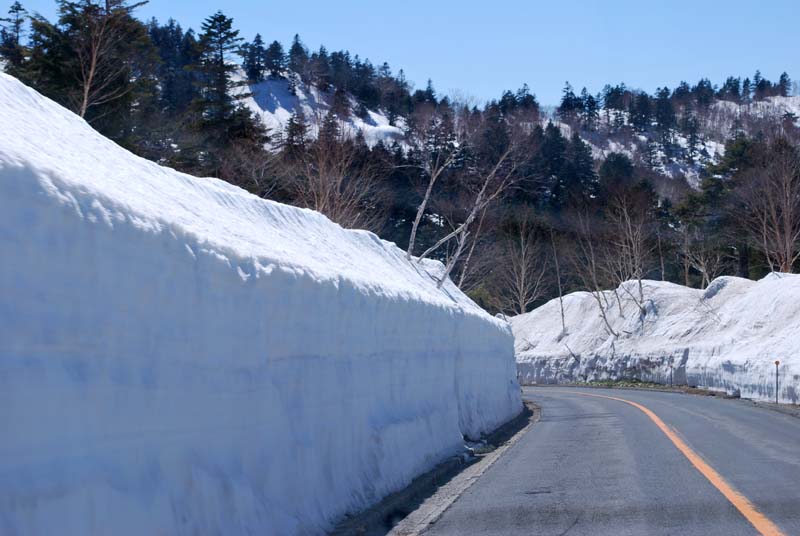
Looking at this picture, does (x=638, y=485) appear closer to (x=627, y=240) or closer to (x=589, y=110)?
(x=627, y=240)

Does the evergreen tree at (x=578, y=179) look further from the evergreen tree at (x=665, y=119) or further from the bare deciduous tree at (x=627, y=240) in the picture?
the evergreen tree at (x=665, y=119)

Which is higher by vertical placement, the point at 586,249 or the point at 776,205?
the point at 776,205

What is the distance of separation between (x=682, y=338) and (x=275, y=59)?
3112 inches

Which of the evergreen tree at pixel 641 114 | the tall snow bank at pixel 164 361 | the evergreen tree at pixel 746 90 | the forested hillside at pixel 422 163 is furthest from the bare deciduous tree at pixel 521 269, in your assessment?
the evergreen tree at pixel 746 90

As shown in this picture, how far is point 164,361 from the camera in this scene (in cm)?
561

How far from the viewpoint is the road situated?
7.95 m

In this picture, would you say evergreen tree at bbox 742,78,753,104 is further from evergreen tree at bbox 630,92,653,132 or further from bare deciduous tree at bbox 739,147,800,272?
bare deciduous tree at bbox 739,147,800,272

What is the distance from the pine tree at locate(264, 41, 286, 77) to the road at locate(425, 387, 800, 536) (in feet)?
330

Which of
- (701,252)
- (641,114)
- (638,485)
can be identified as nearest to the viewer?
(638,485)

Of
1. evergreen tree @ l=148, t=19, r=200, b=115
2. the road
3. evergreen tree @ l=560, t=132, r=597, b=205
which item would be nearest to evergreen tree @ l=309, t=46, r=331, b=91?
evergreen tree @ l=148, t=19, r=200, b=115

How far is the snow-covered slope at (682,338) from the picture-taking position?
3569cm

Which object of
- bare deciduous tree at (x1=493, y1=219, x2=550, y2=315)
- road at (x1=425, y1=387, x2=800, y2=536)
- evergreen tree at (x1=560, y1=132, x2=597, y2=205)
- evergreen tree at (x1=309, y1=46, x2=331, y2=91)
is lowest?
road at (x1=425, y1=387, x2=800, y2=536)

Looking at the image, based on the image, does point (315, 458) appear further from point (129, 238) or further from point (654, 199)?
point (654, 199)

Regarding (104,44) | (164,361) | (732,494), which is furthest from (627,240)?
(164,361)
